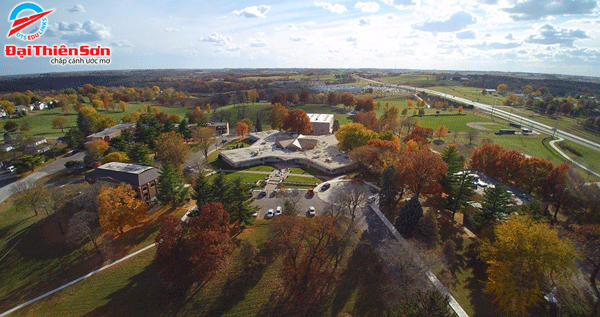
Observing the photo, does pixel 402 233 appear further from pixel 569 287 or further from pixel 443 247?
pixel 569 287

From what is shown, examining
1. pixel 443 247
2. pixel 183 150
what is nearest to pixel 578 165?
pixel 443 247

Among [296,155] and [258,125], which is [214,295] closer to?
[296,155]

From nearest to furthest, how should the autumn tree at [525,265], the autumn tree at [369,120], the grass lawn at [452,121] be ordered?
the autumn tree at [525,265]
the autumn tree at [369,120]
the grass lawn at [452,121]

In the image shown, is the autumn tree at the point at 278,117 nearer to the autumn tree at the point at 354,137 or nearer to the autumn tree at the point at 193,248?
the autumn tree at the point at 354,137

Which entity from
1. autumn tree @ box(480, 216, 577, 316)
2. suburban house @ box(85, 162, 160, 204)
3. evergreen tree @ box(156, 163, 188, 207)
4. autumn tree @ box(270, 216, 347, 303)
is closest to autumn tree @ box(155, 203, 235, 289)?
autumn tree @ box(270, 216, 347, 303)

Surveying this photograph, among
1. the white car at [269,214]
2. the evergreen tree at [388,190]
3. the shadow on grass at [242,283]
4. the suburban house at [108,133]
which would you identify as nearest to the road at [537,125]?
the evergreen tree at [388,190]

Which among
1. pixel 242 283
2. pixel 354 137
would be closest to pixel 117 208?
pixel 242 283

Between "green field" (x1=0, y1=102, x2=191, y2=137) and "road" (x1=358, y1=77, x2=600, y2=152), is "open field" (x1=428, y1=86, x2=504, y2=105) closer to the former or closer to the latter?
"road" (x1=358, y1=77, x2=600, y2=152)
